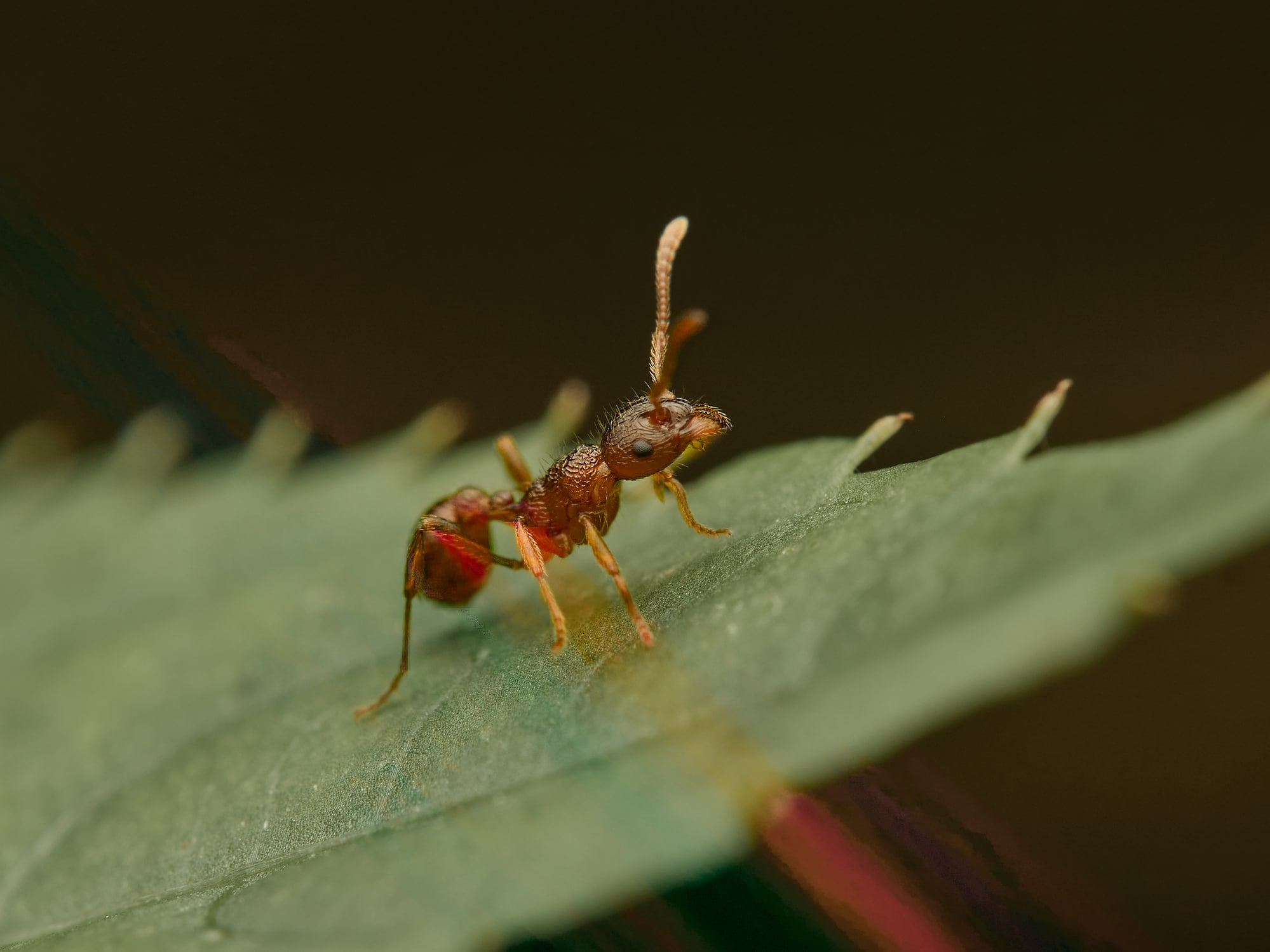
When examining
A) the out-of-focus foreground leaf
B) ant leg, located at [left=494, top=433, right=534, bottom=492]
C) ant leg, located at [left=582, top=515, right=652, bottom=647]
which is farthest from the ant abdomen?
ant leg, located at [left=582, top=515, right=652, bottom=647]

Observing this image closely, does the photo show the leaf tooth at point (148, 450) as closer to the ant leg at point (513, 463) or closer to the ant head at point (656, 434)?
the ant leg at point (513, 463)

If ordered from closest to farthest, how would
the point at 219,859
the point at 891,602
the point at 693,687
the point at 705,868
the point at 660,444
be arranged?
the point at 705,868, the point at 891,602, the point at 693,687, the point at 219,859, the point at 660,444

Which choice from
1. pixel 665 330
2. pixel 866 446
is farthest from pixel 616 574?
pixel 665 330

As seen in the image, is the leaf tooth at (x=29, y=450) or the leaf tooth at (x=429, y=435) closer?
the leaf tooth at (x=429, y=435)

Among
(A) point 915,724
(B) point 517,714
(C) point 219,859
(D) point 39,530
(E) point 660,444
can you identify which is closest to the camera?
(A) point 915,724

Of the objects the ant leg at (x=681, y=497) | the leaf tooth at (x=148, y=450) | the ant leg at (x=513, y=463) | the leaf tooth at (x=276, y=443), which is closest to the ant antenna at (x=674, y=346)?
the ant leg at (x=681, y=497)

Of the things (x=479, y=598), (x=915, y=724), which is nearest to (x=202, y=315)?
(x=479, y=598)

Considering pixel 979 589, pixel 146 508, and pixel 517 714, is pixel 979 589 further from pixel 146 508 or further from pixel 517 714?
pixel 146 508
